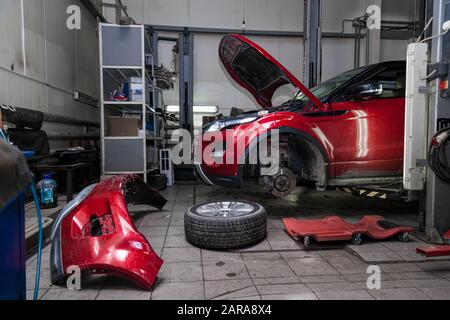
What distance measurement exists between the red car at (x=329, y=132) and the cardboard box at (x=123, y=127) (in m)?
1.74

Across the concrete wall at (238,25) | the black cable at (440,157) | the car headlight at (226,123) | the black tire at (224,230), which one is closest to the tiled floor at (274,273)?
the black tire at (224,230)

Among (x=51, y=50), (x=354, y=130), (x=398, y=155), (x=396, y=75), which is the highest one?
(x=51, y=50)

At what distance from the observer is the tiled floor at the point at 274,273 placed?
1735 millimetres

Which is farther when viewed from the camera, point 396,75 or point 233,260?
point 396,75

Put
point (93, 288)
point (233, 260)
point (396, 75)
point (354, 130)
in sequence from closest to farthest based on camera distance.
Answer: point (93, 288) → point (233, 260) → point (354, 130) → point (396, 75)

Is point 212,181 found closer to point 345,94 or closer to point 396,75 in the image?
point 345,94

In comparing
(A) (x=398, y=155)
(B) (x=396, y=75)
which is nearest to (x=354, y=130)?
(A) (x=398, y=155)

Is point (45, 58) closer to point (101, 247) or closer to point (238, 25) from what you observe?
point (101, 247)

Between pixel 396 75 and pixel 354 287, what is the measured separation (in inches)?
110

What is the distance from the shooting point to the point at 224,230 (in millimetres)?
2402

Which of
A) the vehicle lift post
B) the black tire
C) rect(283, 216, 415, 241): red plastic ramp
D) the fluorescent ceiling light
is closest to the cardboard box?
the fluorescent ceiling light

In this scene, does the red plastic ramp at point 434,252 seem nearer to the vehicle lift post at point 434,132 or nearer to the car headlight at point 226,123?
the vehicle lift post at point 434,132

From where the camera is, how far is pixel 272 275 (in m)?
1.99

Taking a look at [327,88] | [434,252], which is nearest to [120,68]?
[327,88]
